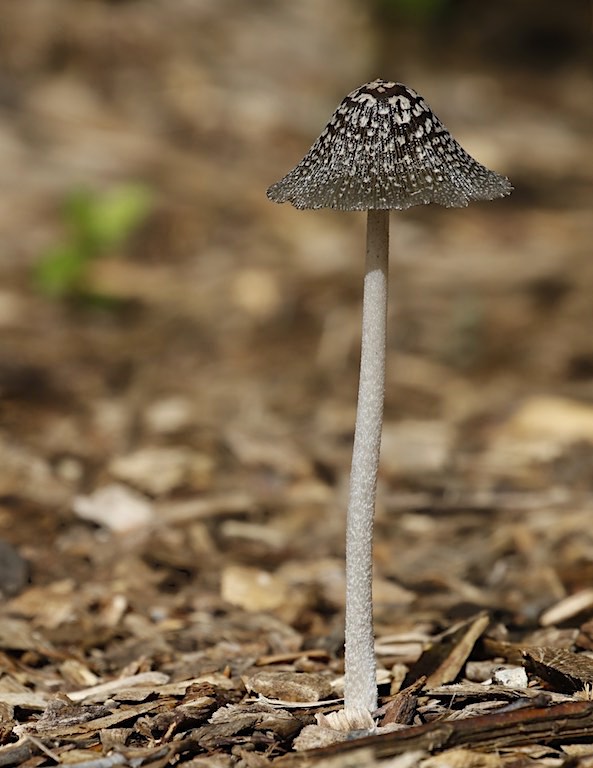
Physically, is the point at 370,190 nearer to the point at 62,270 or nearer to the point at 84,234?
the point at 62,270

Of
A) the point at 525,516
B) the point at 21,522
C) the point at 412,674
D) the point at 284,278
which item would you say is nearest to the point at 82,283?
the point at 284,278

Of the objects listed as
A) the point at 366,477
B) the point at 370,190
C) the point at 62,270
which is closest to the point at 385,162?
the point at 370,190

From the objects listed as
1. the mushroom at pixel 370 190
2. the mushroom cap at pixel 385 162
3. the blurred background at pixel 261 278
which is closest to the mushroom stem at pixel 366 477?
the mushroom at pixel 370 190

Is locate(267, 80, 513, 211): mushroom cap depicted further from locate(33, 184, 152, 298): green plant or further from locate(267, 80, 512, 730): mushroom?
locate(33, 184, 152, 298): green plant

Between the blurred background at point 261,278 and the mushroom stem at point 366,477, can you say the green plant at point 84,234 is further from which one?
the mushroom stem at point 366,477

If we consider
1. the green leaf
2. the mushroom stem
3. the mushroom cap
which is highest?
the green leaf

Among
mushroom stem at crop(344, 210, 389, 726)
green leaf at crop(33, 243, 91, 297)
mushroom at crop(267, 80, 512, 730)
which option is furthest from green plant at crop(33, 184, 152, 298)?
mushroom stem at crop(344, 210, 389, 726)

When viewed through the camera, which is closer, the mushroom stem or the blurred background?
the mushroom stem
